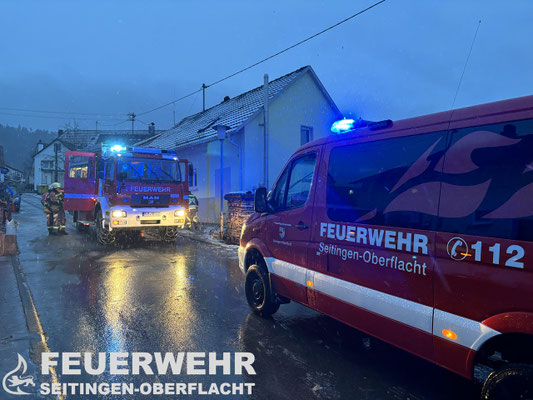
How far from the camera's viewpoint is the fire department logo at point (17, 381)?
3.19 metres

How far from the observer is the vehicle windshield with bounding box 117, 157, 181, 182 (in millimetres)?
10711

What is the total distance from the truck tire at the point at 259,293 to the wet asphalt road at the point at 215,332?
0.44 feet

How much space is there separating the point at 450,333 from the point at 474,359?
20 cm

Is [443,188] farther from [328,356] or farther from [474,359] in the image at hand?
[328,356]

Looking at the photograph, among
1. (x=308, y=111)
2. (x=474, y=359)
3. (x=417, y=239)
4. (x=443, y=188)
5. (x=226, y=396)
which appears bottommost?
(x=226, y=396)

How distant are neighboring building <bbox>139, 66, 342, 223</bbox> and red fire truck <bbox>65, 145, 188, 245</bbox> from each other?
179 inches

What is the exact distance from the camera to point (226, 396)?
3148mm

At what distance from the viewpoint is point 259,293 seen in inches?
203

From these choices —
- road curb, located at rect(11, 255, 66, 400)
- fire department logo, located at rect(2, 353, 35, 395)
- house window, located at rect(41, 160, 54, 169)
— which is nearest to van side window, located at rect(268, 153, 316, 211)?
road curb, located at rect(11, 255, 66, 400)

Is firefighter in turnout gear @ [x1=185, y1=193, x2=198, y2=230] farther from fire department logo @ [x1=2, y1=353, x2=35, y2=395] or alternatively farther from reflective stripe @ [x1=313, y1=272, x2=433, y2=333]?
reflective stripe @ [x1=313, y1=272, x2=433, y2=333]

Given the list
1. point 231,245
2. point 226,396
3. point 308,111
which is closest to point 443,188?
point 226,396

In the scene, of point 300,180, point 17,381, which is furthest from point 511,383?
point 17,381

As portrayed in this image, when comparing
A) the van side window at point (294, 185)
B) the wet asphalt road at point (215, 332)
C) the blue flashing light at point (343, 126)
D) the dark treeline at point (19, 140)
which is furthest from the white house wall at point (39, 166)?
the blue flashing light at point (343, 126)

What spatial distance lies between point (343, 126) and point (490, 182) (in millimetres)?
1681
